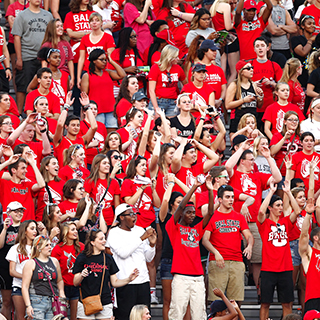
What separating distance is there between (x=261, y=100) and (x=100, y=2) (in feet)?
12.5

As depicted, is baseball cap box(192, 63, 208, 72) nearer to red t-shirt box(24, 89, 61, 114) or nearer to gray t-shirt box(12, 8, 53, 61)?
red t-shirt box(24, 89, 61, 114)

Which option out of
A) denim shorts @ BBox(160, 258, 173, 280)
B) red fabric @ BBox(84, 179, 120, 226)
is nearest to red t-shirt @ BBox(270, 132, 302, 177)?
red fabric @ BBox(84, 179, 120, 226)

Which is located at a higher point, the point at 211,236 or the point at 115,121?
the point at 115,121

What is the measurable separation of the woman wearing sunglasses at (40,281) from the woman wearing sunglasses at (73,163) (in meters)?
1.74

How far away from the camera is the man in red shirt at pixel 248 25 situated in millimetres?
14492

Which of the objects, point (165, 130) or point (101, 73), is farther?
point (101, 73)

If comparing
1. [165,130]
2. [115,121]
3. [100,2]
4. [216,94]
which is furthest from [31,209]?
[100,2]

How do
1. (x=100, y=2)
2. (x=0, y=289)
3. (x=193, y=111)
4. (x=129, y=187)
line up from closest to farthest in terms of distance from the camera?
1. (x=0, y=289)
2. (x=129, y=187)
3. (x=193, y=111)
4. (x=100, y=2)

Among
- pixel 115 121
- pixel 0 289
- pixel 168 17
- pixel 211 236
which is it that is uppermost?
pixel 168 17

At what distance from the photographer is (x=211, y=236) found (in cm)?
1026

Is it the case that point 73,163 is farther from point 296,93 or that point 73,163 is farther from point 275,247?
point 296,93

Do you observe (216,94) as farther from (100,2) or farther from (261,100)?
(100,2)

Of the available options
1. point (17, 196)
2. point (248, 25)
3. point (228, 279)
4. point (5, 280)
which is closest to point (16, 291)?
point (5, 280)

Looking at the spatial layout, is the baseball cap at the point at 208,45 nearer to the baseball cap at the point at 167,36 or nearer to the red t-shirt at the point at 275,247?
the baseball cap at the point at 167,36
